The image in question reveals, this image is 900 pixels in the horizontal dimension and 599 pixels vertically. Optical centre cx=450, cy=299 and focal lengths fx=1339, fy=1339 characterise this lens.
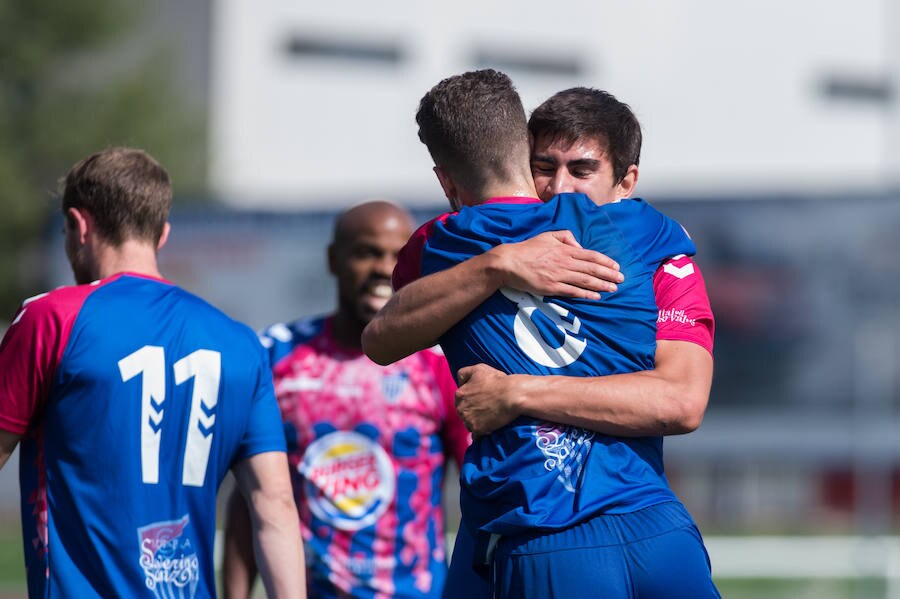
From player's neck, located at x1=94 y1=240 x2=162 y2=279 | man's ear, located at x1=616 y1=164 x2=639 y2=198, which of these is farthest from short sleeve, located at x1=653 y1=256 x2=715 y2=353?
player's neck, located at x1=94 y1=240 x2=162 y2=279

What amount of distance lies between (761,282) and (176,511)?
46.8ft

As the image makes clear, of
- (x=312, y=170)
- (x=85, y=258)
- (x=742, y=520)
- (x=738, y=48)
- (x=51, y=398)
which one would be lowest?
(x=742, y=520)

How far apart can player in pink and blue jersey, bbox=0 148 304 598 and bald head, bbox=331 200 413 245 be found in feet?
3.67

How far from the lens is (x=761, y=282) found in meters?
17.0

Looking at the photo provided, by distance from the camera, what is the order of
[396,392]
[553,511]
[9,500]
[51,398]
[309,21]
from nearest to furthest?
[553,511]
[51,398]
[396,392]
[9,500]
[309,21]

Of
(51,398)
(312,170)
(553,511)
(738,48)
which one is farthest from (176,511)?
(738,48)

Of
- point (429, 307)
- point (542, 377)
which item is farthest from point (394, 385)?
point (542, 377)

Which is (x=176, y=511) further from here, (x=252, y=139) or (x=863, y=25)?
(x=863, y=25)

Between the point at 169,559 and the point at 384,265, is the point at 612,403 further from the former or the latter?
the point at 384,265

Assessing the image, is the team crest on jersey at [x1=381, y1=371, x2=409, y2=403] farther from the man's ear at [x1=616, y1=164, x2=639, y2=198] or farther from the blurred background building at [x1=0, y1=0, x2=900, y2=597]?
the blurred background building at [x1=0, y1=0, x2=900, y2=597]

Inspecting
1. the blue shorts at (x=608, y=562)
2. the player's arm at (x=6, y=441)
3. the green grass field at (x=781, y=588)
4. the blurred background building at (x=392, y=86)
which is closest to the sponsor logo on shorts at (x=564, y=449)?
the blue shorts at (x=608, y=562)

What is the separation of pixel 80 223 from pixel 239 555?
145 cm

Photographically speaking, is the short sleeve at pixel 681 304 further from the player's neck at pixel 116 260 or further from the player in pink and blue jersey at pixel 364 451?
the player in pink and blue jersey at pixel 364 451

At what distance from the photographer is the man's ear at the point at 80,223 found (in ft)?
11.6
